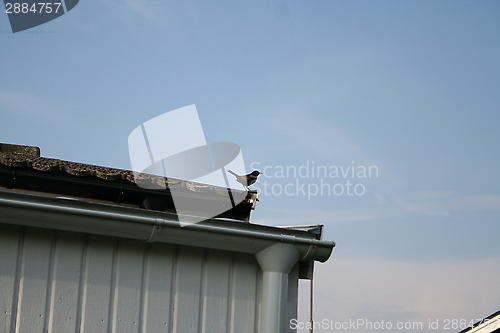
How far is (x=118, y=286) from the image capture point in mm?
4203

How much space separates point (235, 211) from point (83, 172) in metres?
1.16

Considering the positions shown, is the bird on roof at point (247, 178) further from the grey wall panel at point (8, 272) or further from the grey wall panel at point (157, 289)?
the grey wall panel at point (8, 272)

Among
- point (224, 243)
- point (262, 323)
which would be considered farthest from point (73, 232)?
point (262, 323)

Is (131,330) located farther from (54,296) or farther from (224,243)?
(224,243)

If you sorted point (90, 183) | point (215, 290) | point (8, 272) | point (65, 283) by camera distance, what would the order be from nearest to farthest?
point (8, 272) < point (65, 283) < point (215, 290) < point (90, 183)

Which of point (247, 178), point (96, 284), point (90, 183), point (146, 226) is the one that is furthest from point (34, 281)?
point (247, 178)

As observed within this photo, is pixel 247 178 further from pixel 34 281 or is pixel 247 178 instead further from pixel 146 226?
pixel 34 281

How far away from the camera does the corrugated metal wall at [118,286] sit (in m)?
3.96

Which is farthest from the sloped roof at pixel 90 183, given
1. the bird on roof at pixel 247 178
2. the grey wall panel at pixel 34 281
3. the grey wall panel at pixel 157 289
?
the bird on roof at pixel 247 178

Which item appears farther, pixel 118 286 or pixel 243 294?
pixel 243 294

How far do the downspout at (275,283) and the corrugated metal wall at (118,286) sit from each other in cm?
12

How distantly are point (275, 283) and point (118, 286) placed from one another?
1018 millimetres

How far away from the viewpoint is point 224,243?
4453 mm

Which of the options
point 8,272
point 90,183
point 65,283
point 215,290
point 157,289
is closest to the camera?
point 8,272
